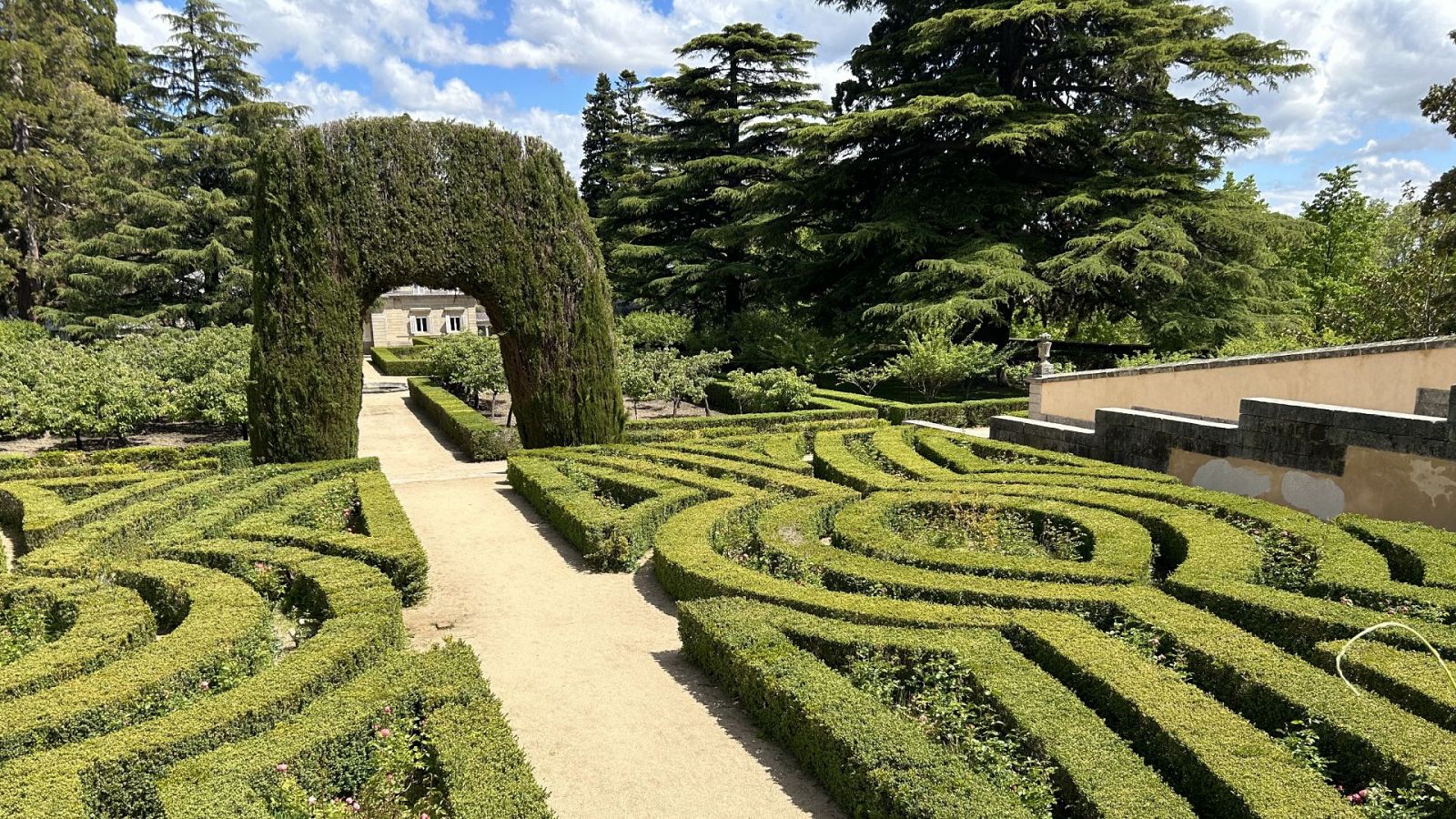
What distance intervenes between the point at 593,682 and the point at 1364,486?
26.6ft

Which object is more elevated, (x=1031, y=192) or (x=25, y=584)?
(x=1031, y=192)

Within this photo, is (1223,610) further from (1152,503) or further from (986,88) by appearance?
(986,88)

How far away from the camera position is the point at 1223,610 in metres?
5.82

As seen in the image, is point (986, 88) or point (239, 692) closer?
point (239, 692)

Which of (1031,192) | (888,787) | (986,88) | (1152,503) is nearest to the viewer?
(888,787)

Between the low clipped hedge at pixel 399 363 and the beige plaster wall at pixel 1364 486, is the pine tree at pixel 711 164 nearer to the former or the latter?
the low clipped hedge at pixel 399 363

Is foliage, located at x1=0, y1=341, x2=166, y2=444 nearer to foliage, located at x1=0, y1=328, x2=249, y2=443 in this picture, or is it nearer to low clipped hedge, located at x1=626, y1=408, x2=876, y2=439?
foliage, located at x1=0, y1=328, x2=249, y2=443

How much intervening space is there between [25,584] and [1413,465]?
12697 millimetres

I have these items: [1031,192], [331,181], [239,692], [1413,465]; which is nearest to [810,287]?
[1031,192]

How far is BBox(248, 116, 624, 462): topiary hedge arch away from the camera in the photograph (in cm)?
1096

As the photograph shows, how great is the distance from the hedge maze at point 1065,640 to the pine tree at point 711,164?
18.7 metres

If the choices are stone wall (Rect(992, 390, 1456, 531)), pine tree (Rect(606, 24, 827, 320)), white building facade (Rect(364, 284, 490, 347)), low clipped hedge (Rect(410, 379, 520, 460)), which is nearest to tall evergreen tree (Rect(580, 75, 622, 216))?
white building facade (Rect(364, 284, 490, 347))

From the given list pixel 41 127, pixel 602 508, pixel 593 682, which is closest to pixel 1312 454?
pixel 602 508

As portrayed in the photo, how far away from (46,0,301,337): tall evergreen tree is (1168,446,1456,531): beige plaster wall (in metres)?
27.5
